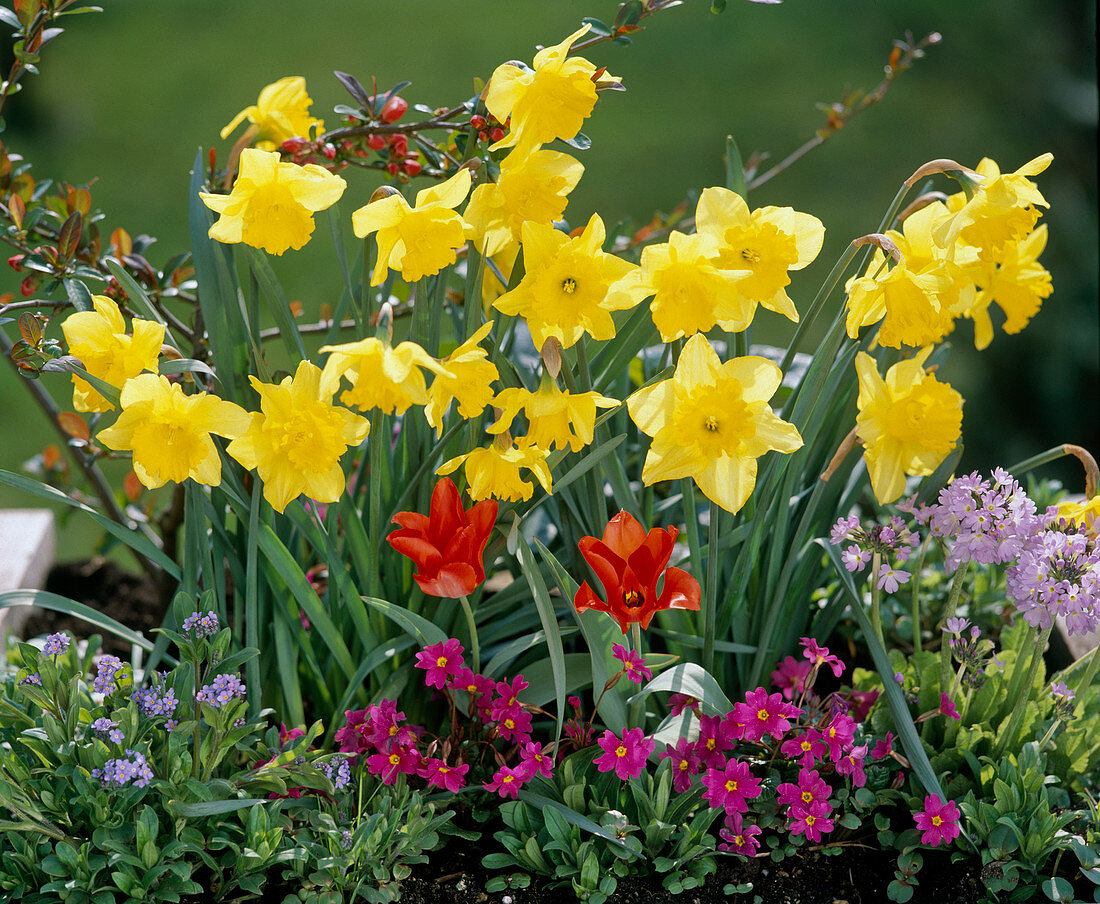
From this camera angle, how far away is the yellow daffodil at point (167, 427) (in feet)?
3.31

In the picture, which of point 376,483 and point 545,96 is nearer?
point 545,96

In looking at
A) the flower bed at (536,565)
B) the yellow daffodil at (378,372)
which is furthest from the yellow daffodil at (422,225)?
the yellow daffodil at (378,372)

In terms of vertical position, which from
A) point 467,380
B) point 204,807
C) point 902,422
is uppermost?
point 467,380

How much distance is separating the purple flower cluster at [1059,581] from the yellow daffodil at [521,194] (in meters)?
0.65

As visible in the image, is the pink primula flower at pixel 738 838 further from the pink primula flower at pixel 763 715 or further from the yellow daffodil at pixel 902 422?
the yellow daffodil at pixel 902 422

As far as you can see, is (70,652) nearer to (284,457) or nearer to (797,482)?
(284,457)

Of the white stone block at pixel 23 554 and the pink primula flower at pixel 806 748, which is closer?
the pink primula flower at pixel 806 748

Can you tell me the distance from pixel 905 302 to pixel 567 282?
348 millimetres

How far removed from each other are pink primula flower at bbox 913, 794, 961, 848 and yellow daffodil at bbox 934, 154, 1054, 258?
2.07ft

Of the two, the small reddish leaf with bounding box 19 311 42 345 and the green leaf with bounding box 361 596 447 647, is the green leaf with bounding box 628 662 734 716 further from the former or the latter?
the small reddish leaf with bounding box 19 311 42 345

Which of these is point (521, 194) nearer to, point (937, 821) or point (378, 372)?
point (378, 372)

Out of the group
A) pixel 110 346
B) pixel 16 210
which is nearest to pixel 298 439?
pixel 110 346

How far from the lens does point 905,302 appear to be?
3.40 feet

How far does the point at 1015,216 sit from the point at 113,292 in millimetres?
1122
